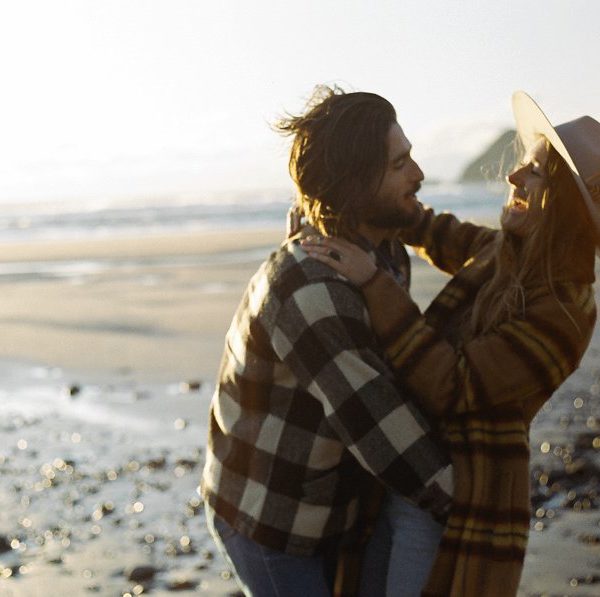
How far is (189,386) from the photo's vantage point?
9.95 metres

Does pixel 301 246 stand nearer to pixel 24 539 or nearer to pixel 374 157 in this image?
pixel 374 157

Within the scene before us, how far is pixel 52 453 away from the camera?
Answer: 805 cm

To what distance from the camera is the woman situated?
3.04m

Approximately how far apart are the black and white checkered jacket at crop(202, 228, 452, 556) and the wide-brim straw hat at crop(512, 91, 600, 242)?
0.71 meters

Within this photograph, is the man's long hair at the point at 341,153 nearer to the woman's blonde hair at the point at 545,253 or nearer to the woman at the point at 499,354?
the woman at the point at 499,354

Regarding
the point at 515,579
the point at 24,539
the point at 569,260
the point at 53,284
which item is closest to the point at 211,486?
the point at 515,579

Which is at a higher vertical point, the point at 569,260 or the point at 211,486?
the point at 569,260

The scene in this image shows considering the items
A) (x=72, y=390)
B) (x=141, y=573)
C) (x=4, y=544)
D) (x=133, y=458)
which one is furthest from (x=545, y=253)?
(x=72, y=390)

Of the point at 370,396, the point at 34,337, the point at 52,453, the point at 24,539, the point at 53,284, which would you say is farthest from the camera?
the point at 53,284

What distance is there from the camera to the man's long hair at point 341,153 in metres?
3.12

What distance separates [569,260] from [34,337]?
36.9 feet

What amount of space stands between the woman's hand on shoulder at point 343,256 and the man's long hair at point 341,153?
0.10m

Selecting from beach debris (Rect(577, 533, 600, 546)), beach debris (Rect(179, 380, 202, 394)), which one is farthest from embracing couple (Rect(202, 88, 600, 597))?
beach debris (Rect(179, 380, 202, 394))

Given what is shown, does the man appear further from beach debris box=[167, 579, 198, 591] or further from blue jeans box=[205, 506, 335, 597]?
beach debris box=[167, 579, 198, 591]
